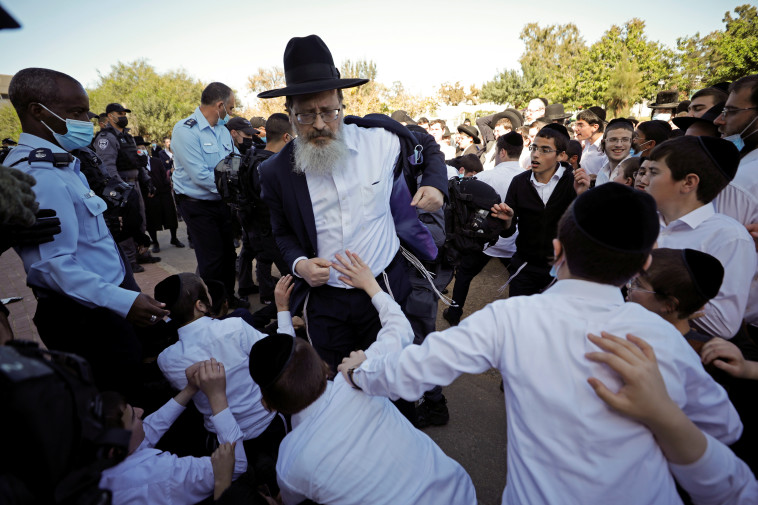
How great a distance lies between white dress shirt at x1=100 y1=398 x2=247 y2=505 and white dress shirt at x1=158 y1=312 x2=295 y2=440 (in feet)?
0.95

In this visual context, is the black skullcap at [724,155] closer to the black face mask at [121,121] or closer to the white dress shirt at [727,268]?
the white dress shirt at [727,268]

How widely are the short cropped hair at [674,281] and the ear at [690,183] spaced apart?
0.61m

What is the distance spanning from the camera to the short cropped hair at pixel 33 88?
203cm

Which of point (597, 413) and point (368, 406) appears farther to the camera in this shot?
point (368, 406)

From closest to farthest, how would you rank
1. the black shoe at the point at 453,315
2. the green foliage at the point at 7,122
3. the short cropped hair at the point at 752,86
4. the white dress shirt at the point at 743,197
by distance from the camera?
the white dress shirt at the point at 743,197 → the short cropped hair at the point at 752,86 → the black shoe at the point at 453,315 → the green foliage at the point at 7,122

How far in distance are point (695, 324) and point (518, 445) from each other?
1407 mm

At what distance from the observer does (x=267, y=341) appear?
63.8 inches

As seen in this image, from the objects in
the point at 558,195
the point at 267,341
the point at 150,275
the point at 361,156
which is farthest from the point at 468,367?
the point at 150,275

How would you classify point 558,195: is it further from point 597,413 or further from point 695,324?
point 597,413

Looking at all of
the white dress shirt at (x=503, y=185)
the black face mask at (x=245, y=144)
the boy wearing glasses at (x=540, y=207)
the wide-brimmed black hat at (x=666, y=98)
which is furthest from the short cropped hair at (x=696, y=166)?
the wide-brimmed black hat at (x=666, y=98)

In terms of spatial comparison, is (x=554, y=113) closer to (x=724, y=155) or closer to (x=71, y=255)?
(x=724, y=155)

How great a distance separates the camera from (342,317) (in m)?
2.10

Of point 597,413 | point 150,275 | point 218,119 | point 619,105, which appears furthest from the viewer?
point 619,105

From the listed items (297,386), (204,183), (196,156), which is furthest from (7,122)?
(297,386)
